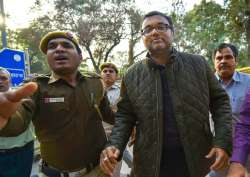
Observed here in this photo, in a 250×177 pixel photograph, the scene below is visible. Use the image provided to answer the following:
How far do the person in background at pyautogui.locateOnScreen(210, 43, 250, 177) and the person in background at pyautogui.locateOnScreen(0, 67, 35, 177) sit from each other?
90.2 inches

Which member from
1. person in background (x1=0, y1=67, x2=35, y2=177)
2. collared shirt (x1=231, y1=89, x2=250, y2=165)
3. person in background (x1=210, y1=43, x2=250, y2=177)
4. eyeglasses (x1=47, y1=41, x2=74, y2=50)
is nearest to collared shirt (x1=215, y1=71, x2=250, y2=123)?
person in background (x1=210, y1=43, x2=250, y2=177)

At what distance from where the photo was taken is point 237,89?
455cm

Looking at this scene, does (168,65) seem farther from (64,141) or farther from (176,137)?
(64,141)

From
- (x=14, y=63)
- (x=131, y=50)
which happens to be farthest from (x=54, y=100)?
(x=131, y=50)

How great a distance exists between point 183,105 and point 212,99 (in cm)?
28

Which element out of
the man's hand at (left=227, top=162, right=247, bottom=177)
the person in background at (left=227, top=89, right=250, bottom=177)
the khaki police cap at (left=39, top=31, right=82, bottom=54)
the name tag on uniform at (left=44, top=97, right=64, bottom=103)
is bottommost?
the man's hand at (left=227, top=162, right=247, bottom=177)

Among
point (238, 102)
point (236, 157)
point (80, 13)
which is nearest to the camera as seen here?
point (236, 157)

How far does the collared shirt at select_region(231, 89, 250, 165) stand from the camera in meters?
2.43

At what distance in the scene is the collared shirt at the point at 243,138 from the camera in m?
2.43

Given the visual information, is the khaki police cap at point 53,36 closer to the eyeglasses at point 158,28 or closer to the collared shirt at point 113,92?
the eyeglasses at point 158,28

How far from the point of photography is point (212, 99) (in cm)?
306

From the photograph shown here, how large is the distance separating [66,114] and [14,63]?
3.53m

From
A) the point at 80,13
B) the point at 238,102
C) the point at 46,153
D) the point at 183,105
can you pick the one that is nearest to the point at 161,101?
the point at 183,105

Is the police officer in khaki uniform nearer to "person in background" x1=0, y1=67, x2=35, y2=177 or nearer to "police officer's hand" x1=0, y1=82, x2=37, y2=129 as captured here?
"police officer's hand" x1=0, y1=82, x2=37, y2=129
